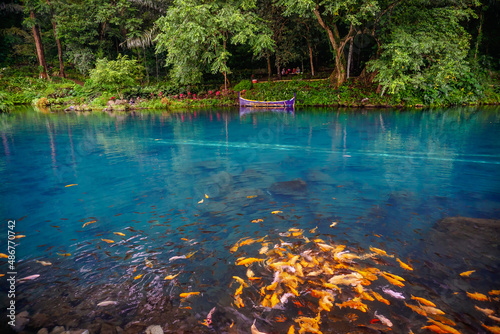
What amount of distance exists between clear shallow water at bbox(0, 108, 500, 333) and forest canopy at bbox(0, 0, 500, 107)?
412 inches

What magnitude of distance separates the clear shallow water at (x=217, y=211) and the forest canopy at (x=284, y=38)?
412 inches

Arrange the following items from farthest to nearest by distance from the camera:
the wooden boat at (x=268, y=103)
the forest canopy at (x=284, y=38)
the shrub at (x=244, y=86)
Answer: the shrub at (x=244, y=86)
the wooden boat at (x=268, y=103)
the forest canopy at (x=284, y=38)

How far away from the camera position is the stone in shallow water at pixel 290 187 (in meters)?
5.07

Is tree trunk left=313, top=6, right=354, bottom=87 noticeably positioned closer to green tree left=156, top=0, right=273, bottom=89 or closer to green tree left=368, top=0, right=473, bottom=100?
green tree left=368, top=0, right=473, bottom=100

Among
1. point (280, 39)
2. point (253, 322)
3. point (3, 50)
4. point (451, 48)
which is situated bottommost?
point (253, 322)

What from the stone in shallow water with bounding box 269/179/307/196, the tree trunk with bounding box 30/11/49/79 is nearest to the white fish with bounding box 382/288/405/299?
the stone in shallow water with bounding box 269/179/307/196

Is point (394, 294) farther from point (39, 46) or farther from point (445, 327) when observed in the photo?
point (39, 46)

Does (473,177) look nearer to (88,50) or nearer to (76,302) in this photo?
(76,302)

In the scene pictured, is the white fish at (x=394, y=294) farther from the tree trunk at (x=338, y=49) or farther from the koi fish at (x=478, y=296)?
the tree trunk at (x=338, y=49)

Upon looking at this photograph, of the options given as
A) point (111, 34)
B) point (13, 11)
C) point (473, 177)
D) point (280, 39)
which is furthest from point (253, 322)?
point (13, 11)

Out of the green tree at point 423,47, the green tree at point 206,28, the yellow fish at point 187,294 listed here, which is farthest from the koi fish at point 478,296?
the green tree at point 206,28

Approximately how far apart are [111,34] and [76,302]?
3325 cm

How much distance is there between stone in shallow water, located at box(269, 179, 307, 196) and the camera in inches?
200

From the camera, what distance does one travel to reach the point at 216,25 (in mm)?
20500
